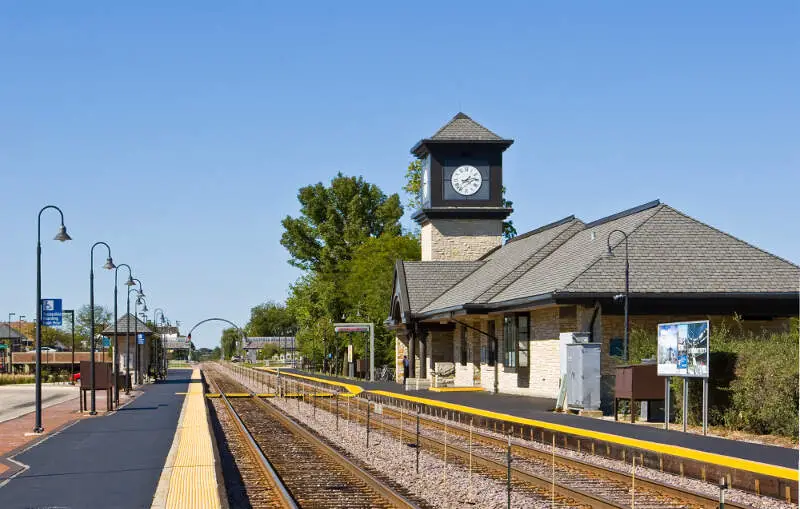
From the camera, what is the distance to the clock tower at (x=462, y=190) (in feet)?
183

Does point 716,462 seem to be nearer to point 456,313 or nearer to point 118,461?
point 118,461

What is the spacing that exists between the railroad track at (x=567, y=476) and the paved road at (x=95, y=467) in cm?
575

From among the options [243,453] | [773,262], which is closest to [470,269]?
[773,262]

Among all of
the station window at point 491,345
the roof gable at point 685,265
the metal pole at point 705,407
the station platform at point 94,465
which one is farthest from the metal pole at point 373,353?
the metal pole at point 705,407

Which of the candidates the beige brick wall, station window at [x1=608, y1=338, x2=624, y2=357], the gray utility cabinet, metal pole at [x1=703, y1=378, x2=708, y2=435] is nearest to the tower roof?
the beige brick wall

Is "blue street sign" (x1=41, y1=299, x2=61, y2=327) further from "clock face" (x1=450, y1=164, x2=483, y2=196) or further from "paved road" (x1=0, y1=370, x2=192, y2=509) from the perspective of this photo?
"clock face" (x1=450, y1=164, x2=483, y2=196)

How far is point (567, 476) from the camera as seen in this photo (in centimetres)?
1769

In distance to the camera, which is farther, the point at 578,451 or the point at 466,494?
the point at 578,451

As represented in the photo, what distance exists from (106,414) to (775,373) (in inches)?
805

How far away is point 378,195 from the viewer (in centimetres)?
10925

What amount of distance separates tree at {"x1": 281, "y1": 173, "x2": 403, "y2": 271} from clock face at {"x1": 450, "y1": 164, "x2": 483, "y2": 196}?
163 feet

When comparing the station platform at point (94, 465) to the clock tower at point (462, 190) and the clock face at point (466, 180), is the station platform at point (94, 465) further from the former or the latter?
the clock face at point (466, 180)

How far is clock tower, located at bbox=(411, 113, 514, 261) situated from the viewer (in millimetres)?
55906

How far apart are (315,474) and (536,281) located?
71.1 ft
